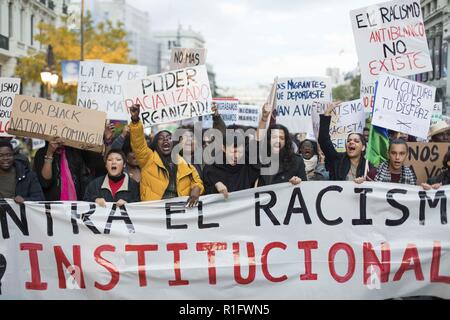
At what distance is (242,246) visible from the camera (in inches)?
209

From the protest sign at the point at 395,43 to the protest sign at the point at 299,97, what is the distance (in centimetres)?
224

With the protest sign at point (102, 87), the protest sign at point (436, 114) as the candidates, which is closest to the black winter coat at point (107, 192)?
the protest sign at point (102, 87)

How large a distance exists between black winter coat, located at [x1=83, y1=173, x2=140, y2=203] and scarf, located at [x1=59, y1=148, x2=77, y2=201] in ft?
1.81

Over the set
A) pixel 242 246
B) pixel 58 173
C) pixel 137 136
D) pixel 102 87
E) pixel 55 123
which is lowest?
pixel 242 246

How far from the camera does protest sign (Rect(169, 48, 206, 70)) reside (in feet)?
30.5

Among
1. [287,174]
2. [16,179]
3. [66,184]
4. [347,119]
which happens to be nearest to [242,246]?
[287,174]

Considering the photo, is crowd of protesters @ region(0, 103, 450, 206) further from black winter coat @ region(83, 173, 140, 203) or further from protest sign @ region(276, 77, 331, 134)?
protest sign @ region(276, 77, 331, 134)

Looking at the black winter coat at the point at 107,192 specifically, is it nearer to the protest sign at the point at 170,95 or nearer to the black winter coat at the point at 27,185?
the black winter coat at the point at 27,185

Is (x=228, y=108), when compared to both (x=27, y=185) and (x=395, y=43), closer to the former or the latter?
(x=395, y=43)

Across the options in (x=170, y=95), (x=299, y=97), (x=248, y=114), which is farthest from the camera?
(x=248, y=114)

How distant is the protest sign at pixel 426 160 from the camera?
6.32 metres

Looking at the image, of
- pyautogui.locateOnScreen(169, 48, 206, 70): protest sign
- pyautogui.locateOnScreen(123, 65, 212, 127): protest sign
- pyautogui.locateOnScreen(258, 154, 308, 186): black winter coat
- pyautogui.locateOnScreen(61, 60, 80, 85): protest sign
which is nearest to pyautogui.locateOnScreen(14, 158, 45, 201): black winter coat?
pyautogui.locateOnScreen(123, 65, 212, 127): protest sign

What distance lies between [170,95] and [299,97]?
3.22 m
